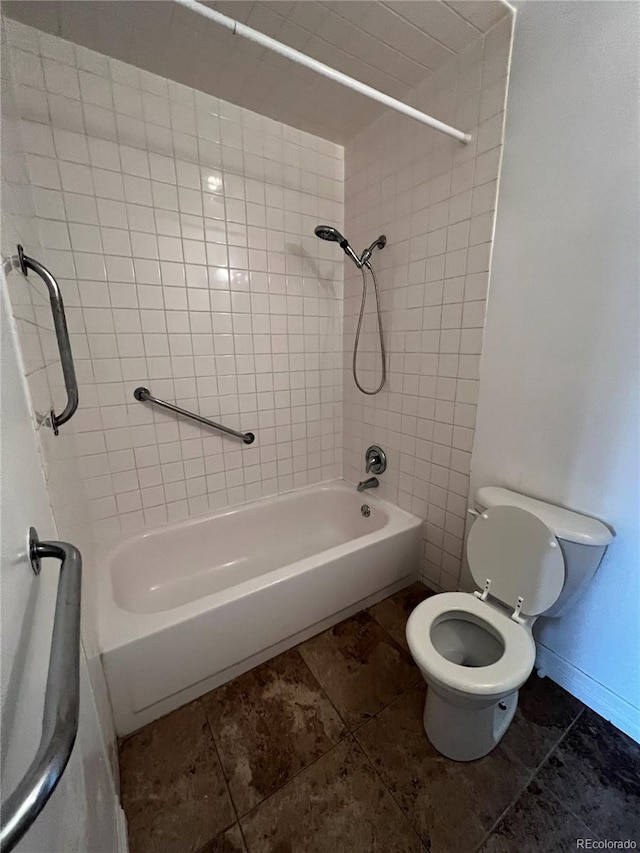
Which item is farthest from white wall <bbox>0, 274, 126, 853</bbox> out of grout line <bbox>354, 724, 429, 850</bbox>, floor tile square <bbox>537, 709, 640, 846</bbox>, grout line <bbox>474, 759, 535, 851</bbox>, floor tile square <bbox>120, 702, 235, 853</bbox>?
floor tile square <bbox>537, 709, 640, 846</bbox>

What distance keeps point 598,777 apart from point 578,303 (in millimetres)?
1463

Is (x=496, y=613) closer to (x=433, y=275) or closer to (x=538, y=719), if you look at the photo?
(x=538, y=719)

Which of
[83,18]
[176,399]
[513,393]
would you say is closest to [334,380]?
[176,399]

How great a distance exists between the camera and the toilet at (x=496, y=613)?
38.0 inches

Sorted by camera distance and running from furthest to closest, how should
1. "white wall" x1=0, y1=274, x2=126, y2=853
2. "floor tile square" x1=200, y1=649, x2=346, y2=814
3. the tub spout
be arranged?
the tub spout
"floor tile square" x1=200, y1=649, x2=346, y2=814
"white wall" x1=0, y1=274, x2=126, y2=853

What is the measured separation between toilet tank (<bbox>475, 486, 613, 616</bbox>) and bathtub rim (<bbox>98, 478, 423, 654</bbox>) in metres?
0.67

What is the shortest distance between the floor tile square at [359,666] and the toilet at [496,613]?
19cm

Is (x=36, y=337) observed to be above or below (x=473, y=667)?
above

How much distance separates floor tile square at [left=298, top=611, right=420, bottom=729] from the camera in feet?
4.11

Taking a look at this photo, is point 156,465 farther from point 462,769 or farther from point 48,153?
point 462,769

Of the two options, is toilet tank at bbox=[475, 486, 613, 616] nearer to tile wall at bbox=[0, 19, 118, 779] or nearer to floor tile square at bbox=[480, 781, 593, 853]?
floor tile square at bbox=[480, 781, 593, 853]

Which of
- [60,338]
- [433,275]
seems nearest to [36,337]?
[60,338]

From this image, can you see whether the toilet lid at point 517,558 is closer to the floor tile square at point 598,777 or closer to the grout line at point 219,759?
the floor tile square at point 598,777

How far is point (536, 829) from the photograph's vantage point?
926 mm
